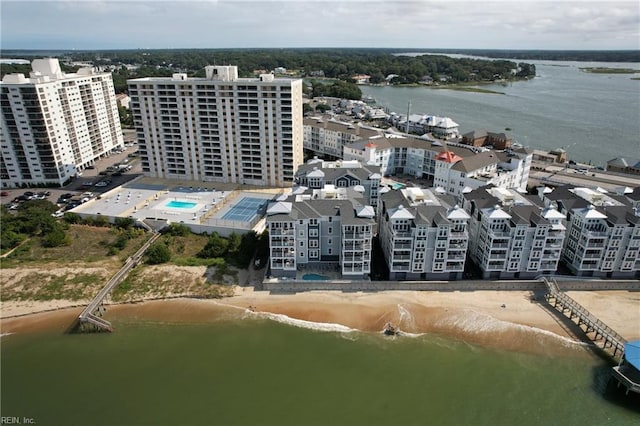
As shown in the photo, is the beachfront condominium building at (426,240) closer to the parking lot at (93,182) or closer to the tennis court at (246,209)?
the tennis court at (246,209)

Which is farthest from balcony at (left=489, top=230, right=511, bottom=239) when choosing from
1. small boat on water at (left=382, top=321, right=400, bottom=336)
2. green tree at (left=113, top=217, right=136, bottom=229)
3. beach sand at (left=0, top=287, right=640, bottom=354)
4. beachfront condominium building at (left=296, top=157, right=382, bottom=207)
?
green tree at (left=113, top=217, right=136, bottom=229)

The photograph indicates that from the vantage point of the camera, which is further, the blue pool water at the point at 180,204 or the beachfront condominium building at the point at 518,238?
the blue pool water at the point at 180,204

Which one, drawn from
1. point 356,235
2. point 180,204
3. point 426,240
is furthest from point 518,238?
point 180,204

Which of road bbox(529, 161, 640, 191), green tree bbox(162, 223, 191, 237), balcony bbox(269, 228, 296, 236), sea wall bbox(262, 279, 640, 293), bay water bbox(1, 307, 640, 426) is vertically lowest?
bay water bbox(1, 307, 640, 426)

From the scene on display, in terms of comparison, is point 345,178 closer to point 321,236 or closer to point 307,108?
point 321,236

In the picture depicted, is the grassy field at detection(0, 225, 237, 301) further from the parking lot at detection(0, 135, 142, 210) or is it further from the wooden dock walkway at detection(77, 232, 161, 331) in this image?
the parking lot at detection(0, 135, 142, 210)

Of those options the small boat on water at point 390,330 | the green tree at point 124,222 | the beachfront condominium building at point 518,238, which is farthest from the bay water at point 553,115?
the green tree at point 124,222

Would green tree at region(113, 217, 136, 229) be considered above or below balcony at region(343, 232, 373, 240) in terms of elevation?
below
